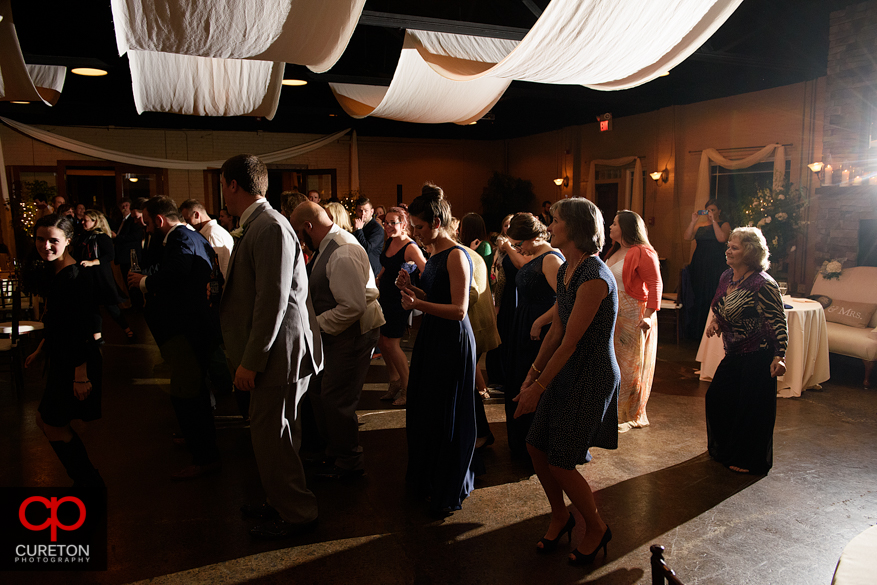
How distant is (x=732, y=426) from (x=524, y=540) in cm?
167

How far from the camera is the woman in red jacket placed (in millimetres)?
3877

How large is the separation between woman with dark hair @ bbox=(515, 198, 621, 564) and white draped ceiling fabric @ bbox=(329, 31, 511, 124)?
3419 millimetres

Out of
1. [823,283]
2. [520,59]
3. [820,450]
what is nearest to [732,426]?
[820,450]

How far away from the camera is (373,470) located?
350 cm

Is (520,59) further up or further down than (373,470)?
further up

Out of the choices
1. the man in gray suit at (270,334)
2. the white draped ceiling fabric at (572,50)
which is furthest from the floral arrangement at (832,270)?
the man in gray suit at (270,334)

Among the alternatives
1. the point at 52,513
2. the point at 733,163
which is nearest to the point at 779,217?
the point at 733,163

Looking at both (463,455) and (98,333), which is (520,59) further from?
(98,333)

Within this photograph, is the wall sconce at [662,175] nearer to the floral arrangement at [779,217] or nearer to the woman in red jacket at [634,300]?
the floral arrangement at [779,217]

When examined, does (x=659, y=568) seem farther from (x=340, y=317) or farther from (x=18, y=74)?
(x=18, y=74)

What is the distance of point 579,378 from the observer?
2400mm

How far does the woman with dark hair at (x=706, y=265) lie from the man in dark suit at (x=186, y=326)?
577cm

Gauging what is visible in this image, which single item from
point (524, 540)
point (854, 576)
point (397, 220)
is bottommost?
point (524, 540)

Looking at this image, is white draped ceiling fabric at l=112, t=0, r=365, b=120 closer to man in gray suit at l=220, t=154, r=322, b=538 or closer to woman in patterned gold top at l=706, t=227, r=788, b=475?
man in gray suit at l=220, t=154, r=322, b=538
